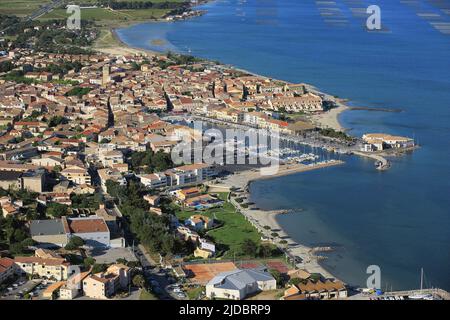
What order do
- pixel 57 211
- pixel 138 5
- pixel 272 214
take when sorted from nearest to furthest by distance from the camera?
pixel 57 211 → pixel 272 214 → pixel 138 5

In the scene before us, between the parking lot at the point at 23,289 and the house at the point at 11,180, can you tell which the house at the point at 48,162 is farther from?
the parking lot at the point at 23,289

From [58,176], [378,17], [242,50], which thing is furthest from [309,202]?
[378,17]

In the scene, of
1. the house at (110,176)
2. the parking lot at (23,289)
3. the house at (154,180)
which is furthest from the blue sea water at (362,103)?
the parking lot at (23,289)

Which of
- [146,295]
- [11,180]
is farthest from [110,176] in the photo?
[146,295]

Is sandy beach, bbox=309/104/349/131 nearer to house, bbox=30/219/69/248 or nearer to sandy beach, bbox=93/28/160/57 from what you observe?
house, bbox=30/219/69/248

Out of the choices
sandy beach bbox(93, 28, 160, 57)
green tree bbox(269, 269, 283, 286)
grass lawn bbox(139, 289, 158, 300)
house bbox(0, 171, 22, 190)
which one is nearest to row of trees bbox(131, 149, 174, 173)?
house bbox(0, 171, 22, 190)

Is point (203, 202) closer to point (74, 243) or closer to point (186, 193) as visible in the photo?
point (186, 193)
